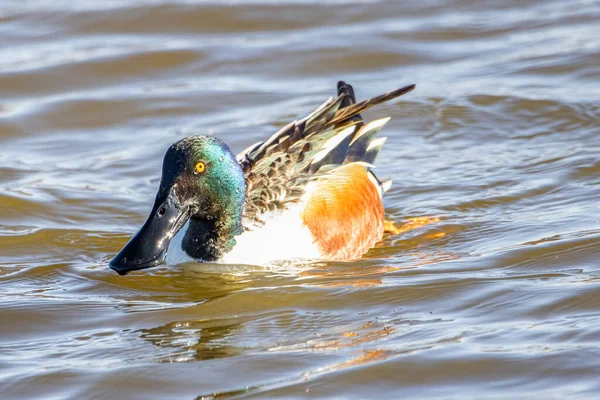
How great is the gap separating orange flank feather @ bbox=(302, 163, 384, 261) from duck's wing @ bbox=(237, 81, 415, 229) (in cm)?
10

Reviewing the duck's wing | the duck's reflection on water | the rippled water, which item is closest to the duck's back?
the duck's wing

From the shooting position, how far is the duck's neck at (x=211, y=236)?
21.2ft

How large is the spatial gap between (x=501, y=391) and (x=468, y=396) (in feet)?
0.50

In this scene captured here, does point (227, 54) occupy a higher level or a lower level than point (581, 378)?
higher

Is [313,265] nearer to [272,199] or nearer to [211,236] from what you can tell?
[272,199]

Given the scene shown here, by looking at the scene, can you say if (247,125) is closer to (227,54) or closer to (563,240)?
(227,54)

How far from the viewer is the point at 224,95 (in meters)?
11.1

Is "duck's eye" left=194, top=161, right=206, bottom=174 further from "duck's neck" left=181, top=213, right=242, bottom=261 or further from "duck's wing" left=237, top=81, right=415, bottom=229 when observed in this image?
"duck's wing" left=237, top=81, right=415, bottom=229

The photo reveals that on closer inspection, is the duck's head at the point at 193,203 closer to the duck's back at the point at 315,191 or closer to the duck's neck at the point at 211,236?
the duck's neck at the point at 211,236

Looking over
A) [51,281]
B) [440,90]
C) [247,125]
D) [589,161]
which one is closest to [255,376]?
[51,281]

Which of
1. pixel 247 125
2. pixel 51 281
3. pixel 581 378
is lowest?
pixel 581 378

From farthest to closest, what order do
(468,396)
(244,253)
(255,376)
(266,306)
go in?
(244,253), (266,306), (255,376), (468,396)

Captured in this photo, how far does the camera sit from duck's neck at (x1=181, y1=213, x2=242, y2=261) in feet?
21.2

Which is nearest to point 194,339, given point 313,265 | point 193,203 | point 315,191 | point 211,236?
point 193,203
